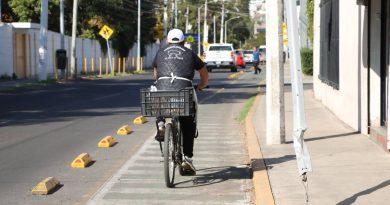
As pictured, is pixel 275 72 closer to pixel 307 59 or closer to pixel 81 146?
pixel 81 146

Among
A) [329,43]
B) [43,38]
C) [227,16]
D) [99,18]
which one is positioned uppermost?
[227,16]

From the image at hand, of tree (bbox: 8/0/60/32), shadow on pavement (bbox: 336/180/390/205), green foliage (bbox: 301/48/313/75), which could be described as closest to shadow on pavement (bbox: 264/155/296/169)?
shadow on pavement (bbox: 336/180/390/205)

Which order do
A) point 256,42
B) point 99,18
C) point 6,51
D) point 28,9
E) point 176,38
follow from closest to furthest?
point 176,38 → point 6,51 → point 28,9 → point 99,18 → point 256,42

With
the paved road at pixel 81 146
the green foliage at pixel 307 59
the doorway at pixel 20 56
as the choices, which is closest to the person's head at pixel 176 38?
the paved road at pixel 81 146

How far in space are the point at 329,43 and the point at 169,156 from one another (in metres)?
10.3

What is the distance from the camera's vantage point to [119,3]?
57.3 metres

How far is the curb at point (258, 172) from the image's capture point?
747cm

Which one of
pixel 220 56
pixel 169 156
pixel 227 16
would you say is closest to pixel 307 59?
pixel 220 56

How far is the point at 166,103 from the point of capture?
802 cm

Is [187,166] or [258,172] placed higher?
[187,166]

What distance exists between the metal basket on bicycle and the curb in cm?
123

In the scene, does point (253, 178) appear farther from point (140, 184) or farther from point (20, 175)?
point (20, 175)

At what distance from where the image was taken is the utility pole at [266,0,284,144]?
11484 millimetres

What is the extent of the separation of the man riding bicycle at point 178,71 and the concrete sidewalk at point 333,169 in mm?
1165
